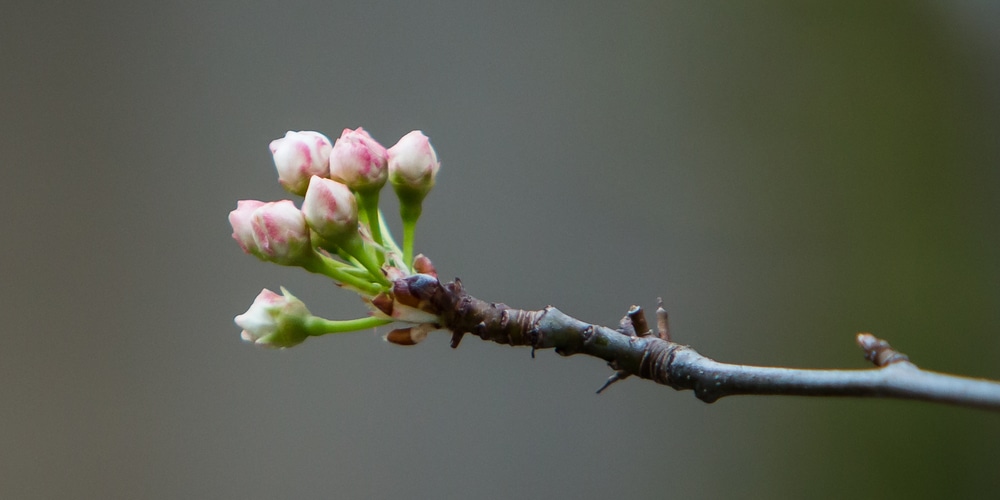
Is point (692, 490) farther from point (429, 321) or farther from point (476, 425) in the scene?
point (429, 321)

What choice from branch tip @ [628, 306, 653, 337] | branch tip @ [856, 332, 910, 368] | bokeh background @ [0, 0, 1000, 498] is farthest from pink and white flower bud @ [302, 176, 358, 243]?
bokeh background @ [0, 0, 1000, 498]

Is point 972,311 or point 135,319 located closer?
point 135,319

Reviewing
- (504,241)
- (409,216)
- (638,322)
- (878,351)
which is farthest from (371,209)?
(504,241)

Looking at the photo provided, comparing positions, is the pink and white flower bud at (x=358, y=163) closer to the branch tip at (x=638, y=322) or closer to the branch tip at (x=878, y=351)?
the branch tip at (x=638, y=322)

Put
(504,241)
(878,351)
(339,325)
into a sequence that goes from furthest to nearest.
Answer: (504,241)
(339,325)
(878,351)

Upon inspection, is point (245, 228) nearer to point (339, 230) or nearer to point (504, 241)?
point (339, 230)

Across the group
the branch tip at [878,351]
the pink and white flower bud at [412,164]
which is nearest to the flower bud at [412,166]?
the pink and white flower bud at [412,164]

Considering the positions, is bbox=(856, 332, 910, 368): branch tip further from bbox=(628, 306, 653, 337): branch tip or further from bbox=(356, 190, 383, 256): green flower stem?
bbox=(356, 190, 383, 256): green flower stem

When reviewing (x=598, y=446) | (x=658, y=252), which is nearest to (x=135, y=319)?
(x=598, y=446)

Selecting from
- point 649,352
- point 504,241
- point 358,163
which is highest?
point 504,241
